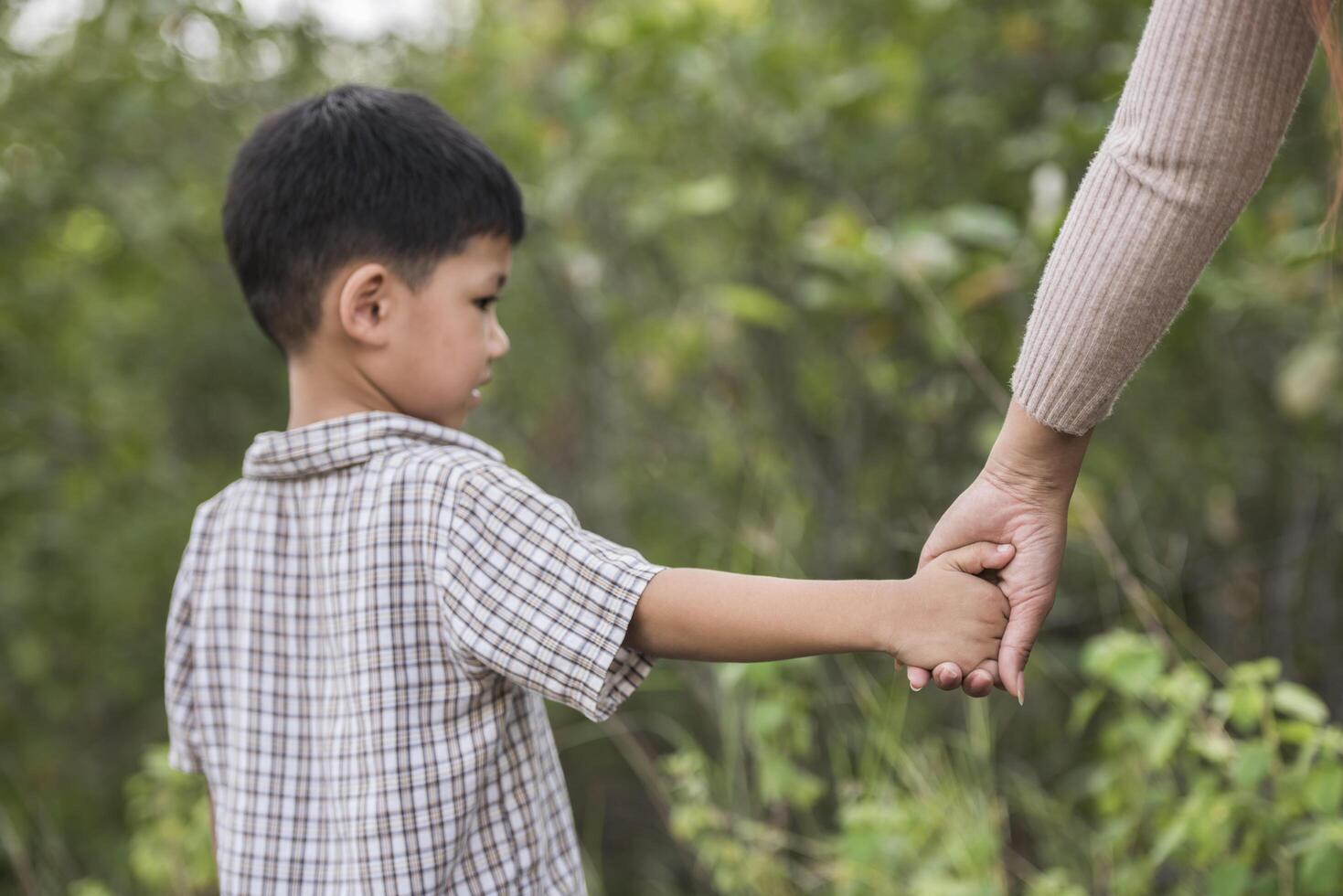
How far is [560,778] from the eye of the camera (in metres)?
1.31

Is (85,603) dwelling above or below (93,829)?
above

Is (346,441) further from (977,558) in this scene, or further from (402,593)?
(977,558)

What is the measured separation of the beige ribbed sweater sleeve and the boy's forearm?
26cm

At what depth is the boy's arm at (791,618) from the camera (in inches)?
37.8

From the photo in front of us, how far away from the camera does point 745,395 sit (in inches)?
123

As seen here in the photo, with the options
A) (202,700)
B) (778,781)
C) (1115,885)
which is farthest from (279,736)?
(1115,885)

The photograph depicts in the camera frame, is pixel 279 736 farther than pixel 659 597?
Yes

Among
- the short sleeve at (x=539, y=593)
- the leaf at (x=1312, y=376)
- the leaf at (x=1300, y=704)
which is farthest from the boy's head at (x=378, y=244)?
the leaf at (x=1312, y=376)

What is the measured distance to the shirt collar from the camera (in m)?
1.16

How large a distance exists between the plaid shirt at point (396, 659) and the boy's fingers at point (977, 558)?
283mm

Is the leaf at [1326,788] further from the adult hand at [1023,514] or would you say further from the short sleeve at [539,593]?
the short sleeve at [539,593]

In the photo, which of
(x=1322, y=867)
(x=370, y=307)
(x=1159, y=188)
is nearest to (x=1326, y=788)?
(x=1322, y=867)

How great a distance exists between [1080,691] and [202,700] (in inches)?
79.4

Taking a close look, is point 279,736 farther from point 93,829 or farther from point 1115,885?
point 93,829
